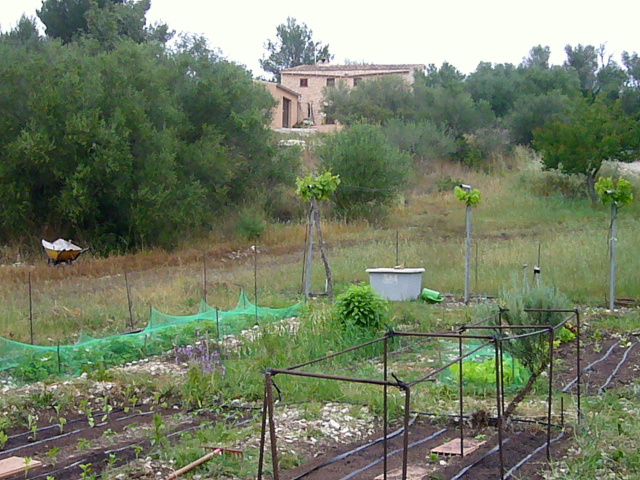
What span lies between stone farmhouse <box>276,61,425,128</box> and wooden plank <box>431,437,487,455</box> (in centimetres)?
4003

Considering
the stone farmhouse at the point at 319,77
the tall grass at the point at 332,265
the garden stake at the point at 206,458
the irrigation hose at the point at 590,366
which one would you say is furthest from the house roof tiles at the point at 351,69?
the garden stake at the point at 206,458

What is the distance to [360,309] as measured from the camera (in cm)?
789

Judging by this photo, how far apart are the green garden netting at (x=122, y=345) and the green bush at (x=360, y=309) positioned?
1.13m

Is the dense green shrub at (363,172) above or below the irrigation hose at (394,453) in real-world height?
above

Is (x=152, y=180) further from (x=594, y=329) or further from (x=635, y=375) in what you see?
(x=635, y=375)

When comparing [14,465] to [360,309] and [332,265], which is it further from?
[332,265]

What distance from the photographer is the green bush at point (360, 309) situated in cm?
787

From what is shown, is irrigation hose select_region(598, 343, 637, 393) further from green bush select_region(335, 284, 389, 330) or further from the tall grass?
the tall grass

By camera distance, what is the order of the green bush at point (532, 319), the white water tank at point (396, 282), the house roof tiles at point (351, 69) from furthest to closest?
the house roof tiles at point (351, 69), the white water tank at point (396, 282), the green bush at point (532, 319)

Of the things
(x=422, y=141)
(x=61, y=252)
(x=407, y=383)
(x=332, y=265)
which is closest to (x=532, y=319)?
(x=407, y=383)

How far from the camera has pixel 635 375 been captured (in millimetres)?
6723

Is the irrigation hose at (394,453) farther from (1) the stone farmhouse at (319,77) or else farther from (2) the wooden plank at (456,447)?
(1) the stone farmhouse at (319,77)

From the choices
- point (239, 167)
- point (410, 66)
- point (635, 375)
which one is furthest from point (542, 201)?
point (410, 66)

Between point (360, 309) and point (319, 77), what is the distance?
129 feet
